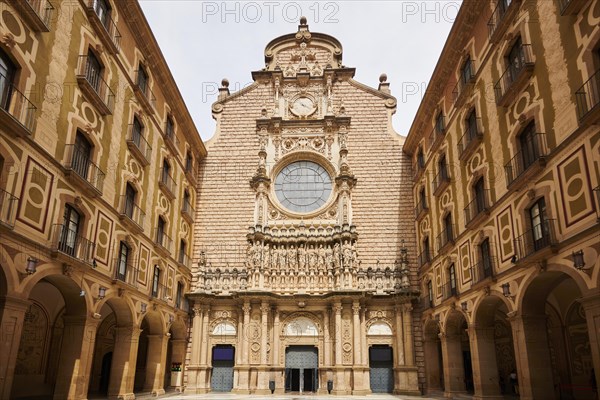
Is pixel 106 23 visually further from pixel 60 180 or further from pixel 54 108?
pixel 60 180

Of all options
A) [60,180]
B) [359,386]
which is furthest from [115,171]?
[359,386]

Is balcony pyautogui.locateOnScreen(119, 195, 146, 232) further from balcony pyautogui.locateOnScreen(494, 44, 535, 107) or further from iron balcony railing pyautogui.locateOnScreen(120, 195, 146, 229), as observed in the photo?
balcony pyautogui.locateOnScreen(494, 44, 535, 107)

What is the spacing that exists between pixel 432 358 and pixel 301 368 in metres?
7.44

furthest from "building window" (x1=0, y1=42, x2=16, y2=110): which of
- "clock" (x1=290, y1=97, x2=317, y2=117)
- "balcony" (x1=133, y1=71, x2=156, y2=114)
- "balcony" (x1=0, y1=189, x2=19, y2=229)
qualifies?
"clock" (x1=290, y1=97, x2=317, y2=117)

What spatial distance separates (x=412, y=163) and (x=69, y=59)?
21.7 metres

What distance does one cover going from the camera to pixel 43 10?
14.2 meters

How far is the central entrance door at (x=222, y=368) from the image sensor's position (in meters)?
27.9

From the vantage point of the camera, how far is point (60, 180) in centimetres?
1500

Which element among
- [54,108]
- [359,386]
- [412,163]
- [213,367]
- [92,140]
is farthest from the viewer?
[412,163]

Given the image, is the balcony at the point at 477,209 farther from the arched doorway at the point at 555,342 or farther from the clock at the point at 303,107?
the clock at the point at 303,107

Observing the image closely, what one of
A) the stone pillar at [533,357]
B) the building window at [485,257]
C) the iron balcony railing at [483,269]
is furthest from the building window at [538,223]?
the building window at [485,257]

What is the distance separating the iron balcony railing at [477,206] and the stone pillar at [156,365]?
15.8 metres

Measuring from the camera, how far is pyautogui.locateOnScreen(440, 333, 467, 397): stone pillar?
21.5 m

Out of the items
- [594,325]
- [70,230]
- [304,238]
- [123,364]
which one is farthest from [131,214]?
[594,325]
